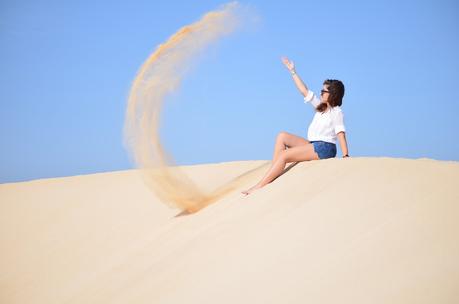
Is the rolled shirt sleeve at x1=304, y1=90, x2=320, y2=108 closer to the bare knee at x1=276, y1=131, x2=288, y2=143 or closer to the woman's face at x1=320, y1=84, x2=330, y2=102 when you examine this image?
the woman's face at x1=320, y1=84, x2=330, y2=102

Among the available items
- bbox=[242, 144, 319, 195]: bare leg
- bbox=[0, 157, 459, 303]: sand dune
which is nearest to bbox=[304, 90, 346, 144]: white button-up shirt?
bbox=[242, 144, 319, 195]: bare leg

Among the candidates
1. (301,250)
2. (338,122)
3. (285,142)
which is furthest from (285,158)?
(301,250)

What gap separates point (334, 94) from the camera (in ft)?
22.1

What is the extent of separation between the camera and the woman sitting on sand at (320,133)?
6.68 m

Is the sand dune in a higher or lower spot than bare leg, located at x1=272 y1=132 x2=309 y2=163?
lower

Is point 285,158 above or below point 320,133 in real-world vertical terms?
below

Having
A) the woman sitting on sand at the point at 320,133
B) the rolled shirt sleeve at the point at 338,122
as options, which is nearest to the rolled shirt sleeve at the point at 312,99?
A: the woman sitting on sand at the point at 320,133

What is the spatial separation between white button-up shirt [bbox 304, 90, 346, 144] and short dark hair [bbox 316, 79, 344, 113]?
0.06m

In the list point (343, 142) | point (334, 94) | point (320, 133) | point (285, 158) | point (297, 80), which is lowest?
point (343, 142)

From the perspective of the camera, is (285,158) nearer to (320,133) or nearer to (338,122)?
(320,133)

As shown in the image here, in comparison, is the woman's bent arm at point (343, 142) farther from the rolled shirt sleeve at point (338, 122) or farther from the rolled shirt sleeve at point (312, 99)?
the rolled shirt sleeve at point (312, 99)

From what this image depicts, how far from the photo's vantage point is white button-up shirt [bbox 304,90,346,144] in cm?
665

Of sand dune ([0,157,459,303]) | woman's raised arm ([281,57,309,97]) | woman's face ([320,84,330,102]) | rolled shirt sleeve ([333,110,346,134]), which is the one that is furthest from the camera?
woman's raised arm ([281,57,309,97])

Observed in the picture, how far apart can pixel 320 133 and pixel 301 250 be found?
266cm
